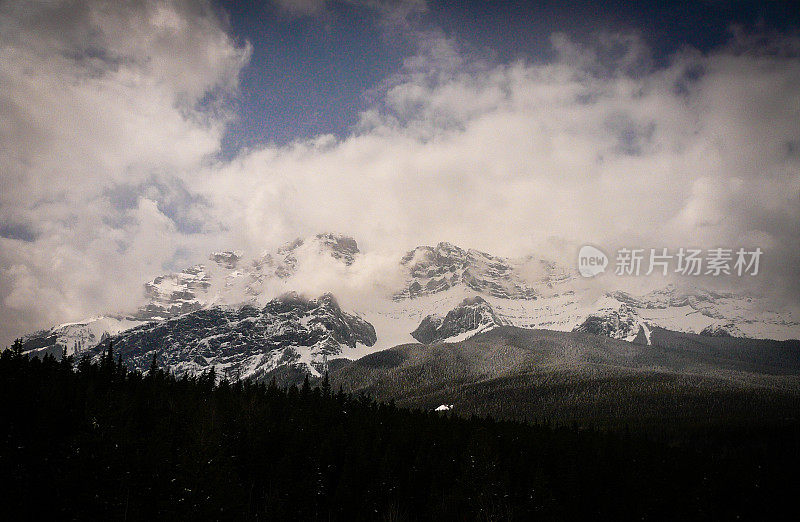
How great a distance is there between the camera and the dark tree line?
1332 inches

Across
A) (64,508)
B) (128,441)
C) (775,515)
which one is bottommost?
(775,515)

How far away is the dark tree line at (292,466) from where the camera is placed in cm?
3384

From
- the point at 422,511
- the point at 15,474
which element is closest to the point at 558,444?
the point at 422,511

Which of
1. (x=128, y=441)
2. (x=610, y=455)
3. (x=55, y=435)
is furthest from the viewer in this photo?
(x=610, y=455)

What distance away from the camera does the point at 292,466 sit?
55938mm

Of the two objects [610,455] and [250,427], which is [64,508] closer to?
[250,427]

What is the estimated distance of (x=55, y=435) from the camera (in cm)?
4056

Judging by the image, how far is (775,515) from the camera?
7425 cm

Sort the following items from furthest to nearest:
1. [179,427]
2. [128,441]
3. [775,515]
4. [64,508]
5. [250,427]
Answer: [775,515] → [250,427] → [179,427] → [128,441] → [64,508]

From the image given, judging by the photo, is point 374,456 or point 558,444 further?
point 558,444

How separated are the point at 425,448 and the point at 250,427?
2804cm

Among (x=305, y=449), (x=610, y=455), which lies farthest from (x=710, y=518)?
(x=305, y=449)

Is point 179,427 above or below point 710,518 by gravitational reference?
above

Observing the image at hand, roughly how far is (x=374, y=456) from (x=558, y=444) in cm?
5040
